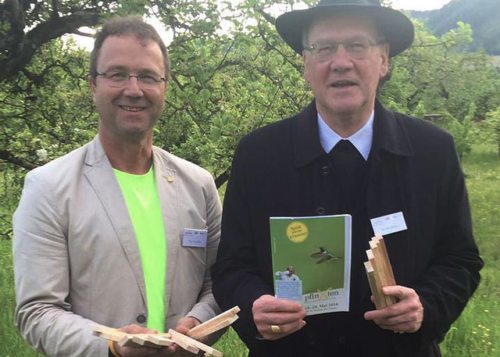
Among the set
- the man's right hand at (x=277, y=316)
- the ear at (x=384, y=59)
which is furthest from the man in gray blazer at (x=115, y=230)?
the ear at (x=384, y=59)

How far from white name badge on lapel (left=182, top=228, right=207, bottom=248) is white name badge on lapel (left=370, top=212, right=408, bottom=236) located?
0.74 m

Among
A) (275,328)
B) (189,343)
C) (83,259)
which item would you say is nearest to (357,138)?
(275,328)

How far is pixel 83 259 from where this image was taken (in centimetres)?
225

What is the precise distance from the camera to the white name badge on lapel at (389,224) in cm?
225

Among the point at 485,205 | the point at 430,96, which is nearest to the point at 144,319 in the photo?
the point at 485,205

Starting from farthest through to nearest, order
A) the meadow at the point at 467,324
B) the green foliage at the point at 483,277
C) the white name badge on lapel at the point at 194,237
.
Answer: the green foliage at the point at 483,277 < the meadow at the point at 467,324 < the white name badge on lapel at the point at 194,237

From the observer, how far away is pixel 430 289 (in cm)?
224

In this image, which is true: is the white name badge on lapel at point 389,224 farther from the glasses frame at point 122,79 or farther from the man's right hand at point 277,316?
the glasses frame at point 122,79

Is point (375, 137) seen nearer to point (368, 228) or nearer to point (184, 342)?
point (368, 228)

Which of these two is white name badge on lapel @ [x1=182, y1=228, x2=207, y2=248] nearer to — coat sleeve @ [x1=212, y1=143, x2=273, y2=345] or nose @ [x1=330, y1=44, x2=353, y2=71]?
coat sleeve @ [x1=212, y1=143, x2=273, y2=345]

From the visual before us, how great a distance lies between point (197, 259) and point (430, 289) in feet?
3.22

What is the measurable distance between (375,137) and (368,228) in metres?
0.37

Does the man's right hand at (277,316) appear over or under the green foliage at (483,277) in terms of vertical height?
over

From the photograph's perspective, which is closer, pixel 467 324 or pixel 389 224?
pixel 389 224
